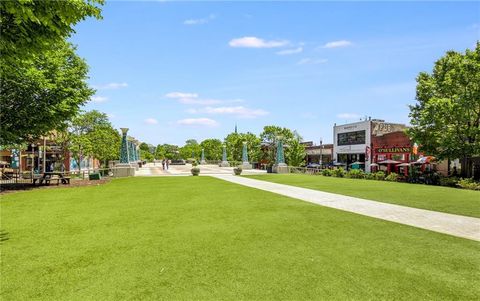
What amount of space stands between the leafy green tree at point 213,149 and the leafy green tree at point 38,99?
66657 mm

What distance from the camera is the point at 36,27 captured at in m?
7.37

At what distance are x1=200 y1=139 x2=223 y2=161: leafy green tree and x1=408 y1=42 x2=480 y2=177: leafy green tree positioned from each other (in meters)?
63.7

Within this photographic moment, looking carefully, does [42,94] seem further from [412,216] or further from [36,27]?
[412,216]

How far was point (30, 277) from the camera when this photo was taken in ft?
16.0

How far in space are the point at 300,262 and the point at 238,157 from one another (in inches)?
2400

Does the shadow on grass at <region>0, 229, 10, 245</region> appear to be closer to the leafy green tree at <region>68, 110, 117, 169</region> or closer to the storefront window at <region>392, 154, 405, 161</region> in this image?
the leafy green tree at <region>68, 110, 117, 169</region>

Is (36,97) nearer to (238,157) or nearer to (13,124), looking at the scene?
(13,124)

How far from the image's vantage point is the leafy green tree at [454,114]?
2262cm

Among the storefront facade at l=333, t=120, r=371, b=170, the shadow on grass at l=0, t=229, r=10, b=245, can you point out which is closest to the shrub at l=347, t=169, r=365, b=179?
the storefront facade at l=333, t=120, r=371, b=170

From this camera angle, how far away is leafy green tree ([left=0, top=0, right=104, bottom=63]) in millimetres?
6574

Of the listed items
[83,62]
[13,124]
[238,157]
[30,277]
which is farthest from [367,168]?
[30,277]

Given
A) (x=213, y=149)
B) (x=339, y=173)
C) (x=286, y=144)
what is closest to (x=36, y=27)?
(x=339, y=173)

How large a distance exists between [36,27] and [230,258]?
22.6 feet

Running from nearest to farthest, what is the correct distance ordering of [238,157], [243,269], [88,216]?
[243,269], [88,216], [238,157]
